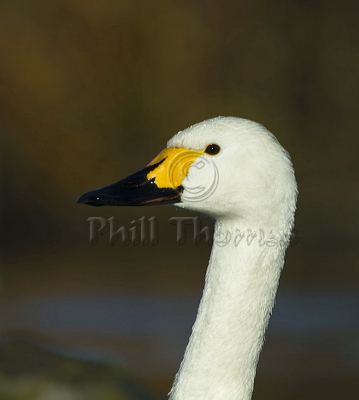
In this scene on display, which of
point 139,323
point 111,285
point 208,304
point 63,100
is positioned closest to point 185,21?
point 63,100

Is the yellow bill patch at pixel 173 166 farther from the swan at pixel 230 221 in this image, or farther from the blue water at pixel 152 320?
the blue water at pixel 152 320

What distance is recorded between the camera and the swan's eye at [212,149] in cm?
392

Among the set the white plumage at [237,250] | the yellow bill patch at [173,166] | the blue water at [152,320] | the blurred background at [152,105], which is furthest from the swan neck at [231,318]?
the blurred background at [152,105]

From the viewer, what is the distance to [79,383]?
501cm

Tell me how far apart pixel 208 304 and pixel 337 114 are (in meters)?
12.6

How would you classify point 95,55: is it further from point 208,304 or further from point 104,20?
point 208,304

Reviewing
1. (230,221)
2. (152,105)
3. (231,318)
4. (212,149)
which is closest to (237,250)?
(230,221)

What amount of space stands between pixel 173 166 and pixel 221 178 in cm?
21

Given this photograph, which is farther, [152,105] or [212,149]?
[152,105]

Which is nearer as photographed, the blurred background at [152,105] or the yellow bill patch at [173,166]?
the yellow bill patch at [173,166]

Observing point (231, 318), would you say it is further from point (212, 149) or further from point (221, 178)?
point (212, 149)

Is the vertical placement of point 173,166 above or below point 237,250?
above

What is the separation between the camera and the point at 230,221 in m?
3.95

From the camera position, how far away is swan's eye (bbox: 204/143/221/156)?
3923 millimetres
